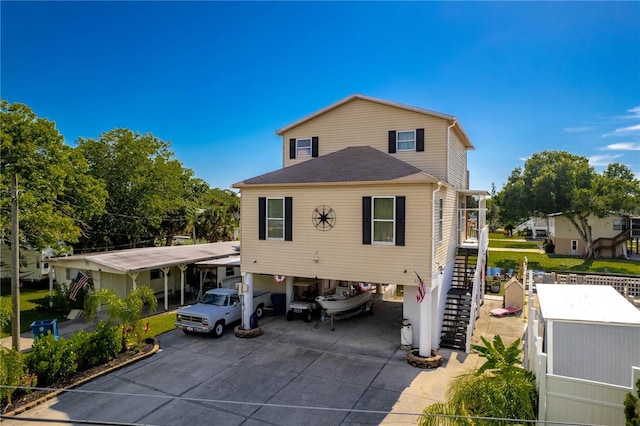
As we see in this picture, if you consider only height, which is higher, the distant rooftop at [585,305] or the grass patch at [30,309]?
the distant rooftop at [585,305]

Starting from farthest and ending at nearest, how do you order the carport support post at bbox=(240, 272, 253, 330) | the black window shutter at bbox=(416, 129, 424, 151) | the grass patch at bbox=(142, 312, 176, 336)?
1. the black window shutter at bbox=(416, 129, 424, 151)
2. the grass patch at bbox=(142, 312, 176, 336)
3. the carport support post at bbox=(240, 272, 253, 330)

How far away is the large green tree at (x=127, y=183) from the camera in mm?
28016

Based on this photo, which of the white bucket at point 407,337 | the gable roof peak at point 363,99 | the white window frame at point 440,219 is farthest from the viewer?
the gable roof peak at point 363,99

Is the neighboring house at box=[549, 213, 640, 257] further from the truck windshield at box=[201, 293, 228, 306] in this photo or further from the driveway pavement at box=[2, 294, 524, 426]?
the truck windshield at box=[201, 293, 228, 306]

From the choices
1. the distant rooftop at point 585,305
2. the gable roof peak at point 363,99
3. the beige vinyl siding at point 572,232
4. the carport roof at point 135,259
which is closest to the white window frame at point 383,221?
the distant rooftop at point 585,305

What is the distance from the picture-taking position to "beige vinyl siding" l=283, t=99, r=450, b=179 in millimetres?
15461

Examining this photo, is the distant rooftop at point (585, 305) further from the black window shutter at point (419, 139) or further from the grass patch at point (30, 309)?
the grass patch at point (30, 309)

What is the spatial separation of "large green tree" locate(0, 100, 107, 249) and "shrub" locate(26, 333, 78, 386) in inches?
424

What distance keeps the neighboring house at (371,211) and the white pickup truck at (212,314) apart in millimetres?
1381

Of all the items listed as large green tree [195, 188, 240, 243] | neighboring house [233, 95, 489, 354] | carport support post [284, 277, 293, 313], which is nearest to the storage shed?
neighboring house [233, 95, 489, 354]

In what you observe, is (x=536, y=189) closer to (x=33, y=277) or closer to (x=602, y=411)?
(x=602, y=411)

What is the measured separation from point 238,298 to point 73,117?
19035mm

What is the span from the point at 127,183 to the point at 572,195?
4113 cm

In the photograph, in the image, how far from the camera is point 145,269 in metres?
17.2
